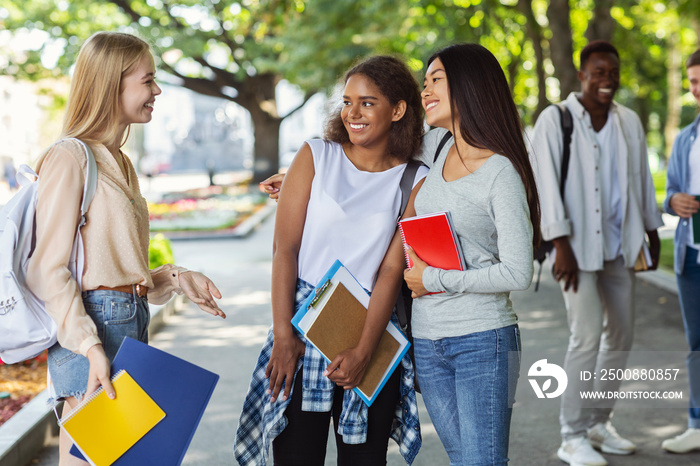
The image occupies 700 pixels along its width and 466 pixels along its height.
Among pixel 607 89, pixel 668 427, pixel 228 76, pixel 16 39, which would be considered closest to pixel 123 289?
pixel 607 89

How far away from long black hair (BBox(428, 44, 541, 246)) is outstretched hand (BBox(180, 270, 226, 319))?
1143 millimetres

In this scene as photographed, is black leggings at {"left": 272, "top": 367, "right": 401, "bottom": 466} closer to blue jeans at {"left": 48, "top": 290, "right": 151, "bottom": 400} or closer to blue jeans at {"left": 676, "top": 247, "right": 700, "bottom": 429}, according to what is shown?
blue jeans at {"left": 48, "top": 290, "right": 151, "bottom": 400}

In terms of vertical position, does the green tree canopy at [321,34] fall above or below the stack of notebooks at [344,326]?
above

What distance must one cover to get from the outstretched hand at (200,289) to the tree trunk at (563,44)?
386 inches

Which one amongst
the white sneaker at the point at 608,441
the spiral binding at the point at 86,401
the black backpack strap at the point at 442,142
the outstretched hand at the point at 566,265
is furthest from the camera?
the white sneaker at the point at 608,441

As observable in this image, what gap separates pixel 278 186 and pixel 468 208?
3.26 ft

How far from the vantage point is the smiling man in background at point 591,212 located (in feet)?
14.1

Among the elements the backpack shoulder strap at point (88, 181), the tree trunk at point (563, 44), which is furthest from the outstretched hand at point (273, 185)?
the tree trunk at point (563, 44)

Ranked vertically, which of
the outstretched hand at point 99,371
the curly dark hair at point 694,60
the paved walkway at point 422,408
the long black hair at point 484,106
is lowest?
the paved walkway at point 422,408

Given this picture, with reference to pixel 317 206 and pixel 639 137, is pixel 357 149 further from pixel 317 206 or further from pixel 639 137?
pixel 639 137

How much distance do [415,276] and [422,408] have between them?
10.6ft

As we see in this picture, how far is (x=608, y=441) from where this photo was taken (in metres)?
4.59

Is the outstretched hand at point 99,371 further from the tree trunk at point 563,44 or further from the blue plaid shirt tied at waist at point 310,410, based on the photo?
the tree trunk at point 563,44

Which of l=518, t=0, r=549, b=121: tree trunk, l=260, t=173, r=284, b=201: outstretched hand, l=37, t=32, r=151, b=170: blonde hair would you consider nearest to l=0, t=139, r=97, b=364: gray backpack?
l=37, t=32, r=151, b=170: blonde hair
